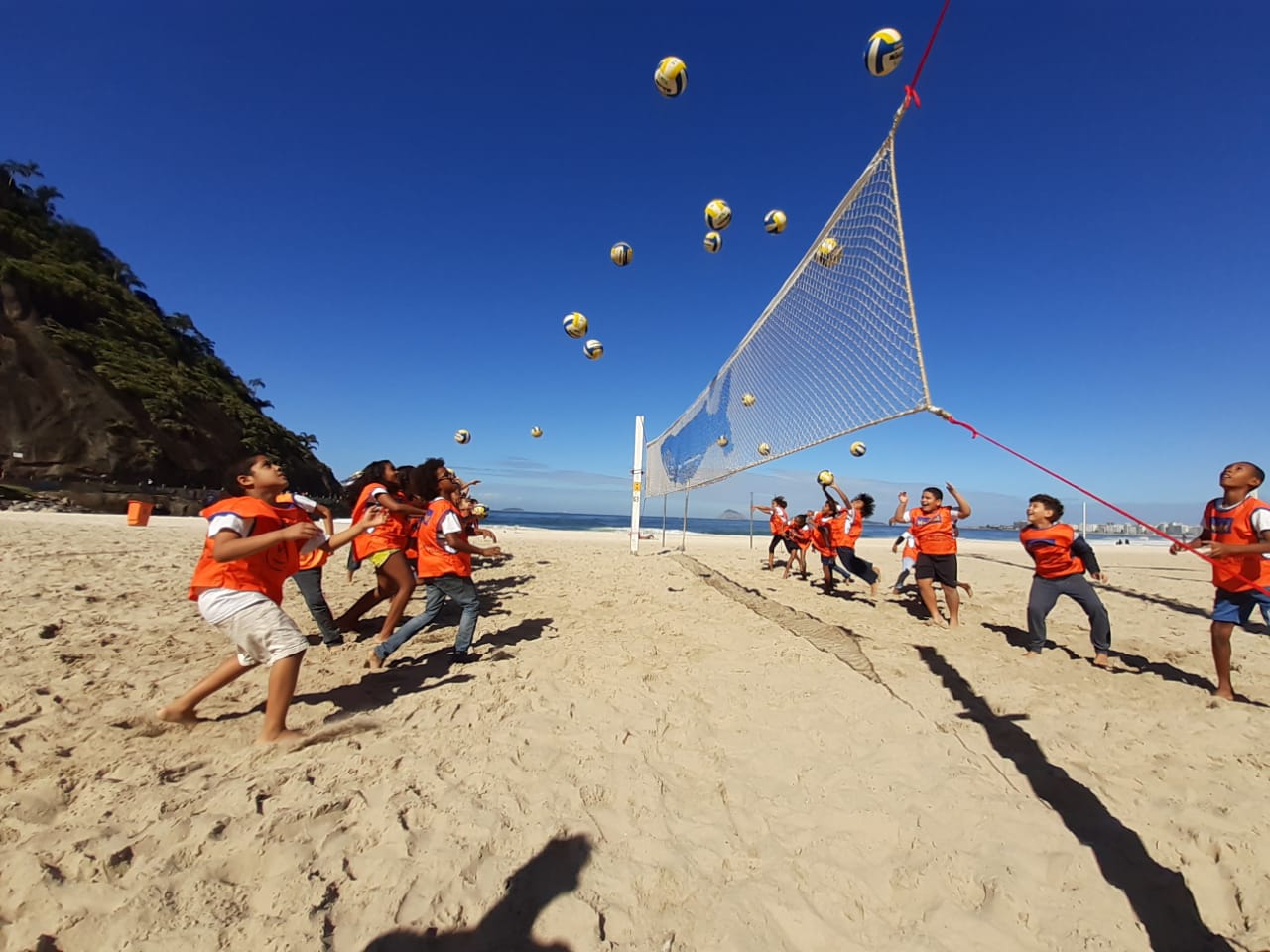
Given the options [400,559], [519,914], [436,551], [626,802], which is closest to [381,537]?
Result: [400,559]

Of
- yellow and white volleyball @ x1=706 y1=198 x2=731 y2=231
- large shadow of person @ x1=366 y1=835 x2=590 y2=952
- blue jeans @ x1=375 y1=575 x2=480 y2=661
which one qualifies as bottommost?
large shadow of person @ x1=366 y1=835 x2=590 y2=952

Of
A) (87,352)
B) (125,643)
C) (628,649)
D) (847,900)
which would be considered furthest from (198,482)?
(847,900)

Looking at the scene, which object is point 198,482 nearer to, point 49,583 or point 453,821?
point 49,583

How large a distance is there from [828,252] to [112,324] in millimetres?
34723

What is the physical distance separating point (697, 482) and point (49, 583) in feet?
29.7

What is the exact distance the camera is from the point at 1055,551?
14.0ft

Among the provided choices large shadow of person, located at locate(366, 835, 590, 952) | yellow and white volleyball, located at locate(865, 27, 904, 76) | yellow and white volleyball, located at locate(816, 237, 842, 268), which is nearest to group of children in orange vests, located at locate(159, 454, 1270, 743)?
large shadow of person, located at locate(366, 835, 590, 952)

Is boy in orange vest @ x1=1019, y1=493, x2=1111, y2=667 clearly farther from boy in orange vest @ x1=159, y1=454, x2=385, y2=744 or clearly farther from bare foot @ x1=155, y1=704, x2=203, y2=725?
bare foot @ x1=155, y1=704, x2=203, y2=725

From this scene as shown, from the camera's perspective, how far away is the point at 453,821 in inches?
75.0

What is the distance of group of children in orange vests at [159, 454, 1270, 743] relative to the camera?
94.7 inches

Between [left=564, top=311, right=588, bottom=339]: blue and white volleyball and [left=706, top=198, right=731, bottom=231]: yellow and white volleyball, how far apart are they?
2.79 meters

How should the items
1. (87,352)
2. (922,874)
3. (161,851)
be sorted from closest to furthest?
(161,851), (922,874), (87,352)

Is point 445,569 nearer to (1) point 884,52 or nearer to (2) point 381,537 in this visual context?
(2) point 381,537

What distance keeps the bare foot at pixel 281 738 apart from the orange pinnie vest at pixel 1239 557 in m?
5.32
